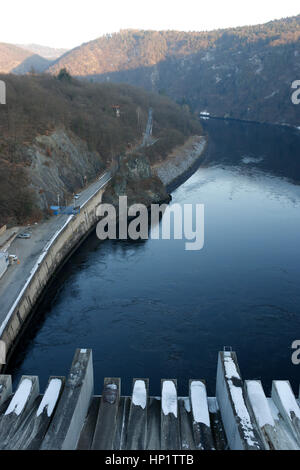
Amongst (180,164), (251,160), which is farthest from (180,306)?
(251,160)

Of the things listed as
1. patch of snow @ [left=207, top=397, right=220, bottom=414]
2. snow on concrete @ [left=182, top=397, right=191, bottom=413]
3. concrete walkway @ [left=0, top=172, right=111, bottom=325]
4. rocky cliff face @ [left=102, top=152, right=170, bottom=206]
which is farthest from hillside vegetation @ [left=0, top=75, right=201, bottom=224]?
patch of snow @ [left=207, top=397, right=220, bottom=414]

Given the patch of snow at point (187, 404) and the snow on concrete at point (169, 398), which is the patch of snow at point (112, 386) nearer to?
the snow on concrete at point (169, 398)

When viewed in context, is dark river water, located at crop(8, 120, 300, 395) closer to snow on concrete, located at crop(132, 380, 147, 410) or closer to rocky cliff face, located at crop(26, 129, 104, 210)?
snow on concrete, located at crop(132, 380, 147, 410)

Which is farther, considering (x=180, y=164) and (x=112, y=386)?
(x=180, y=164)

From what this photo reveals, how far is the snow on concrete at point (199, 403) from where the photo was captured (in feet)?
58.7

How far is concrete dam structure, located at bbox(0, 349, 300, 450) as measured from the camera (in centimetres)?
1626

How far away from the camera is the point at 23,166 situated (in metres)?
52.8

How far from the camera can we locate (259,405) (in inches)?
688

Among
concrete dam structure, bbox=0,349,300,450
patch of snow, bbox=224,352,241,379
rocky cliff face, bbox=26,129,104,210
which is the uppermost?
rocky cliff face, bbox=26,129,104,210

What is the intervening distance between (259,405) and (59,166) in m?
50.2

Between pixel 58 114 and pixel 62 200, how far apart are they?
852 inches

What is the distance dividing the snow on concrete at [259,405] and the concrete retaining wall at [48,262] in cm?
1951

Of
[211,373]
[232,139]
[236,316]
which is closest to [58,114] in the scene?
[236,316]

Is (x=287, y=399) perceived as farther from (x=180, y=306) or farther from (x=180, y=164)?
(x=180, y=164)
